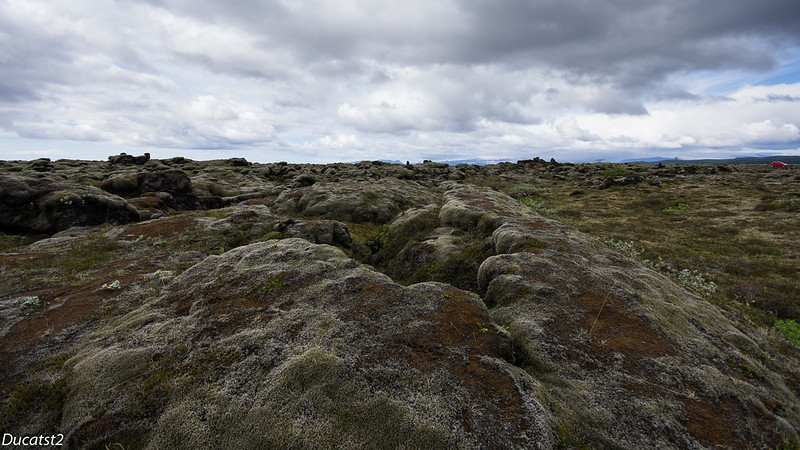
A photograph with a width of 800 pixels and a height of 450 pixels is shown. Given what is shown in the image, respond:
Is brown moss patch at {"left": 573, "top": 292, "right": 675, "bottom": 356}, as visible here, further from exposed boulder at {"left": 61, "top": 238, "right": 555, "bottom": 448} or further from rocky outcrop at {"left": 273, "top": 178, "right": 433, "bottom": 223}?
rocky outcrop at {"left": 273, "top": 178, "right": 433, "bottom": 223}

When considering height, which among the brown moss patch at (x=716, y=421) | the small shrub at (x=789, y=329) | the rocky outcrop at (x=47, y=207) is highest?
the rocky outcrop at (x=47, y=207)

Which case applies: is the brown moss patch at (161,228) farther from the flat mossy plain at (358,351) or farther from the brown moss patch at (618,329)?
the brown moss patch at (618,329)

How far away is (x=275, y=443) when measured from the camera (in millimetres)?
6750

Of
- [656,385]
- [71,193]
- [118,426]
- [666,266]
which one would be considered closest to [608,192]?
[666,266]

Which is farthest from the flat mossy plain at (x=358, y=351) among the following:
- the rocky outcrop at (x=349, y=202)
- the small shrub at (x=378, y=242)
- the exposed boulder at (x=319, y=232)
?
the rocky outcrop at (x=349, y=202)

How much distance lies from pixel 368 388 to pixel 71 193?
121 feet

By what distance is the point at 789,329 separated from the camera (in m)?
16.6

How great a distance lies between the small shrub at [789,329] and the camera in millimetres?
16031

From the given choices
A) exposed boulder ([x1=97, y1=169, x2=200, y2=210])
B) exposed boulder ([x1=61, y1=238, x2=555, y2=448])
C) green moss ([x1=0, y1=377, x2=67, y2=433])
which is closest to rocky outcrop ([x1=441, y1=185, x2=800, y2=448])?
exposed boulder ([x1=61, y1=238, x2=555, y2=448])

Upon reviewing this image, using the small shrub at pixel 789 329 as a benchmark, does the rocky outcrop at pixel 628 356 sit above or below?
above

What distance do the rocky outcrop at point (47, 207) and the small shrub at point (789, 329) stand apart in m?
49.8

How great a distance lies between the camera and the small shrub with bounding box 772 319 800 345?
16031mm
